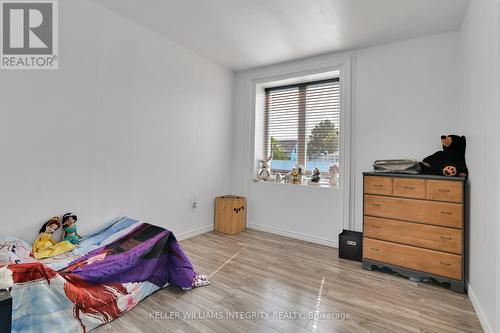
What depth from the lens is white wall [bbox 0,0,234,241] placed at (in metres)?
1.96

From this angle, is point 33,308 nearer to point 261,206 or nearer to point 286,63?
point 261,206

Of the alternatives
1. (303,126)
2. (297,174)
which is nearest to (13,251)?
(297,174)

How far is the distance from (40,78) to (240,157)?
2648 mm

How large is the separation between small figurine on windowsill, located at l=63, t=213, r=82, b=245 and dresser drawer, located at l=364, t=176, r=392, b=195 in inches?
111

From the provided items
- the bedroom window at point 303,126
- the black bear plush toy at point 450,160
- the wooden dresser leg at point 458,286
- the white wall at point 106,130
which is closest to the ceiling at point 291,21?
the white wall at point 106,130

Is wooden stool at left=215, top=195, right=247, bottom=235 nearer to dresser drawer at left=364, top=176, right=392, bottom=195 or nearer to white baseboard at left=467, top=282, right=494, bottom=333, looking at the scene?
dresser drawer at left=364, top=176, right=392, bottom=195

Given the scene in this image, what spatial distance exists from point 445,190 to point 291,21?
2186 mm

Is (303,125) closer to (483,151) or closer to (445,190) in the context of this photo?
(445,190)

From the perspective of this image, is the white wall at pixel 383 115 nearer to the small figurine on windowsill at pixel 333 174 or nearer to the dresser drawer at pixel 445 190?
the small figurine on windowsill at pixel 333 174

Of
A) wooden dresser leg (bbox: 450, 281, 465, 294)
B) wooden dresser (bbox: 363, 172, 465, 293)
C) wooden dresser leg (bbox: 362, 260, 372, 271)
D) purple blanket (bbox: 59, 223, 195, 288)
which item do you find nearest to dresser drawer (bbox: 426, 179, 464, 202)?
wooden dresser (bbox: 363, 172, 465, 293)

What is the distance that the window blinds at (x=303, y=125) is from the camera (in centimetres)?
356

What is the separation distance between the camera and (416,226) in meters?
2.32

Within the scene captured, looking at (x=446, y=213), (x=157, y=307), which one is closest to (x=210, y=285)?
(x=157, y=307)

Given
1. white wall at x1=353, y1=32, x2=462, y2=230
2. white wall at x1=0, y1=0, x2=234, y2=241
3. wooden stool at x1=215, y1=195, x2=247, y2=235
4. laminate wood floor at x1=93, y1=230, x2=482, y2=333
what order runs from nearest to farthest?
laminate wood floor at x1=93, y1=230, x2=482, y2=333
white wall at x1=0, y1=0, x2=234, y2=241
white wall at x1=353, y1=32, x2=462, y2=230
wooden stool at x1=215, y1=195, x2=247, y2=235
